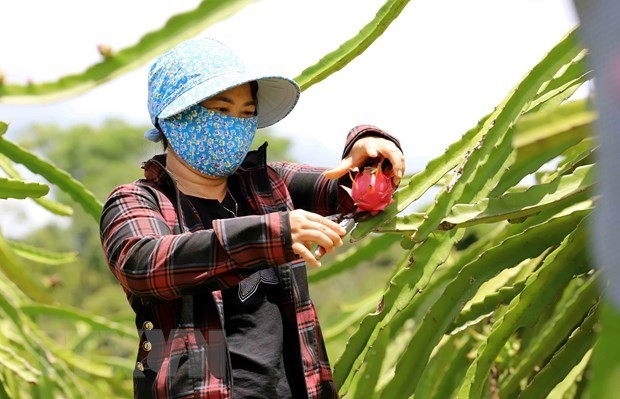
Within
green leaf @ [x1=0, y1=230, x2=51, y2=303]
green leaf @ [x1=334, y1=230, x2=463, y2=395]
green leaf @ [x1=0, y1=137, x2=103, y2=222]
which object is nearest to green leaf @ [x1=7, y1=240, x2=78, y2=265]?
green leaf @ [x1=0, y1=230, x2=51, y2=303]

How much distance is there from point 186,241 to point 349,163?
32 cm

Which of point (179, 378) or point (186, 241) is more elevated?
point (186, 241)

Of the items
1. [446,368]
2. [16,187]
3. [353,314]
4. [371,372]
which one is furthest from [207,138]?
[353,314]

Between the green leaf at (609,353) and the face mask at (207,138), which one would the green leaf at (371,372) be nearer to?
the face mask at (207,138)

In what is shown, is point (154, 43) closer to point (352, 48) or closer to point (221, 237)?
point (352, 48)

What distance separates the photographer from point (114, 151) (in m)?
32.0

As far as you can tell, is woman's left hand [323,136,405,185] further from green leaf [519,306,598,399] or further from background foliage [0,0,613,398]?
green leaf [519,306,598,399]

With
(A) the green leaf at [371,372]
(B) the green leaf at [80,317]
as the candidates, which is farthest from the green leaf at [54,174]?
(A) the green leaf at [371,372]

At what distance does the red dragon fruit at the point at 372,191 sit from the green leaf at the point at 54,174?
0.85 m

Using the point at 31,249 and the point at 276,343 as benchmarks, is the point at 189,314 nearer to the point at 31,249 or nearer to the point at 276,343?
the point at 276,343

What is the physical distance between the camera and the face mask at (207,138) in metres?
1.45

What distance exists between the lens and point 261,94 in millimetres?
1587

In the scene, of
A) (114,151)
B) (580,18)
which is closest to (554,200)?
(580,18)

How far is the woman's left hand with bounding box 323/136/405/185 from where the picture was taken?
4.83 feet
